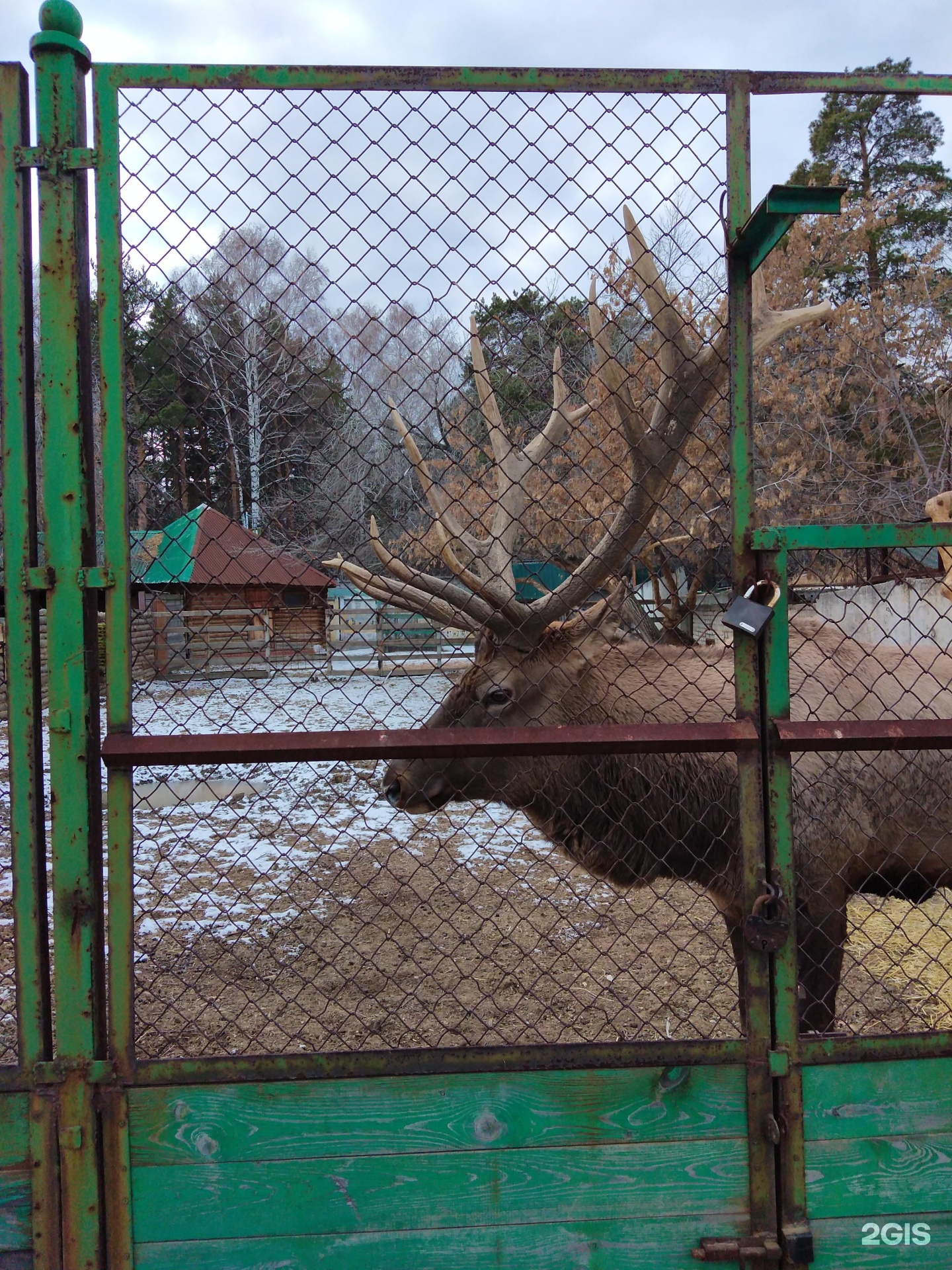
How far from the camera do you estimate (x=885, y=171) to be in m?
20.5

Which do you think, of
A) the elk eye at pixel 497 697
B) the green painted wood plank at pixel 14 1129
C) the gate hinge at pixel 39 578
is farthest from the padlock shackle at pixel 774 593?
the green painted wood plank at pixel 14 1129

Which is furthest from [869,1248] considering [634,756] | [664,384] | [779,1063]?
[664,384]

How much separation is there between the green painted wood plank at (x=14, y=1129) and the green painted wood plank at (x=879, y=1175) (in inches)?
68.3

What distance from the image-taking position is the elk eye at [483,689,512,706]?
3736 mm

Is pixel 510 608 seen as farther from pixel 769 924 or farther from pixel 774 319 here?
pixel 769 924

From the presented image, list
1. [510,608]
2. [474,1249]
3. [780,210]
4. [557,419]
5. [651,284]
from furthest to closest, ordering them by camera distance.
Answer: [510,608]
[557,419]
[651,284]
[474,1249]
[780,210]

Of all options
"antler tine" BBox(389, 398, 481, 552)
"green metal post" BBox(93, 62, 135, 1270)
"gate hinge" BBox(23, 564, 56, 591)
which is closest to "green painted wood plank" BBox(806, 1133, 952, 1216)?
"green metal post" BBox(93, 62, 135, 1270)

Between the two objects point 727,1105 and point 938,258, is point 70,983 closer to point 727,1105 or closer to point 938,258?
point 727,1105

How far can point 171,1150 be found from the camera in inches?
76.4

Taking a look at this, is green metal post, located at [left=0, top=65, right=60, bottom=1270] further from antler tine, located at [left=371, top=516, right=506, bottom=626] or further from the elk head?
antler tine, located at [left=371, top=516, right=506, bottom=626]

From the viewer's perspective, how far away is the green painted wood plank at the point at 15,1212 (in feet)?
6.23

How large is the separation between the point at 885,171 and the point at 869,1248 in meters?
23.8

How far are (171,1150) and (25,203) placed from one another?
7.04 ft

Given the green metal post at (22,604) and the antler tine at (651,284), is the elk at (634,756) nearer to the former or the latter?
the antler tine at (651,284)
